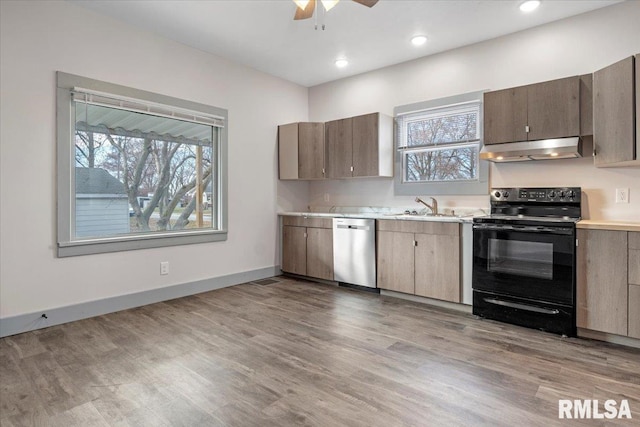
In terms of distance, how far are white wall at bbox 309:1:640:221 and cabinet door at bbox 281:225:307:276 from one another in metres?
0.79

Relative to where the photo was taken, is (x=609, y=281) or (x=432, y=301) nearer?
(x=609, y=281)

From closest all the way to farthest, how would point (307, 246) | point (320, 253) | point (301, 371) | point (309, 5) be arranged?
1. point (301, 371)
2. point (309, 5)
3. point (320, 253)
4. point (307, 246)

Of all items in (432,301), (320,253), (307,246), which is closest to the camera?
(432,301)

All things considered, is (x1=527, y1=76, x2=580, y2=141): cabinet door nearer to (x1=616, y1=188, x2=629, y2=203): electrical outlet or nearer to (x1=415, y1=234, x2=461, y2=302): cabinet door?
(x1=616, y1=188, x2=629, y2=203): electrical outlet

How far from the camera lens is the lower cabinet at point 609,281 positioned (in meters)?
2.62

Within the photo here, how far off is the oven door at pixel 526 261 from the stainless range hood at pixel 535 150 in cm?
66

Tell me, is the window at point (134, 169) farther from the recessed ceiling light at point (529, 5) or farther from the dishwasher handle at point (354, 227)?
the recessed ceiling light at point (529, 5)

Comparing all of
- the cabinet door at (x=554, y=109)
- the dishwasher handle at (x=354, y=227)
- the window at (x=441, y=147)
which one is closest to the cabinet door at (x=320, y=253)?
the dishwasher handle at (x=354, y=227)

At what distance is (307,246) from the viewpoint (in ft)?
15.6

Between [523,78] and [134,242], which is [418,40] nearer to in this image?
[523,78]

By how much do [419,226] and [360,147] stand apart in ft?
4.26

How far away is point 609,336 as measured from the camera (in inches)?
109

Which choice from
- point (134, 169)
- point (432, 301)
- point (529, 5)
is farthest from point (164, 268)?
point (529, 5)

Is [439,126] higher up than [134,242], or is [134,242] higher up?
[439,126]
